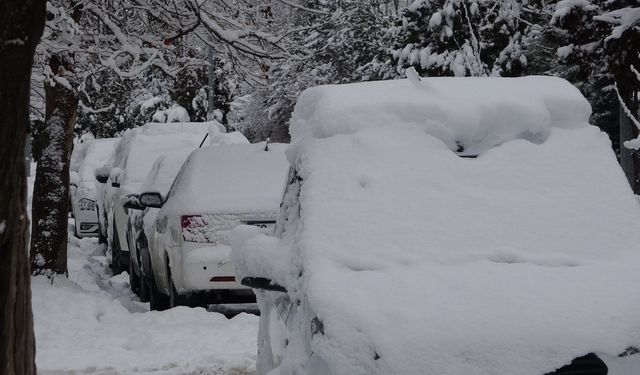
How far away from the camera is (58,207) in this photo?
12.8m

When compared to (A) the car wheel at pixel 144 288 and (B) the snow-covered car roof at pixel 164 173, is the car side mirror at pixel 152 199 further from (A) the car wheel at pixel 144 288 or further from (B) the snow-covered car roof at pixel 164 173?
(B) the snow-covered car roof at pixel 164 173

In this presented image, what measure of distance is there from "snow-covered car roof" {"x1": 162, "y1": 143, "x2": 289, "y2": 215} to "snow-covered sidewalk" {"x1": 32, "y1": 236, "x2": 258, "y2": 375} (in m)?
1.04

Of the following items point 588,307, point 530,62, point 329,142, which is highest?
point 329,142

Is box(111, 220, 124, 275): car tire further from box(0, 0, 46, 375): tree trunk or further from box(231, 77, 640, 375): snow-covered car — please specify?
box(0, 0, 46, 375): tree trunk

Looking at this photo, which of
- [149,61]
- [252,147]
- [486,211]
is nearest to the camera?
[486,211]

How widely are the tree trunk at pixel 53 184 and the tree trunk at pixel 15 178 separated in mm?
8608

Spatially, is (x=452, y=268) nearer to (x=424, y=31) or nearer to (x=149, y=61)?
(x=149, y=61)

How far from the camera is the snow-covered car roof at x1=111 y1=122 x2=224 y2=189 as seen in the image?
15421 mm

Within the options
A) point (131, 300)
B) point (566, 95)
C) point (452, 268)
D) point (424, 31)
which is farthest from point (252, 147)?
point (424, 31)

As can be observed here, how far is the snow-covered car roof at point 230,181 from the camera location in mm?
9703

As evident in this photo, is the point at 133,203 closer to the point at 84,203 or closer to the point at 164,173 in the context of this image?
the point at 164,173

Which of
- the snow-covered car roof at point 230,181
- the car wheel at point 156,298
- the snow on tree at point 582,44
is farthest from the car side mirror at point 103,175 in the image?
the snow on tree at point 582,44

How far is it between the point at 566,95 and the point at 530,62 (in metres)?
27.3

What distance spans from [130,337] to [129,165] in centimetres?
669
